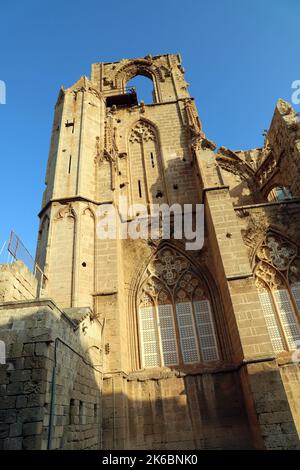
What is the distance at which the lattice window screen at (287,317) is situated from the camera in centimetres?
855

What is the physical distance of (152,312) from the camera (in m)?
9.56

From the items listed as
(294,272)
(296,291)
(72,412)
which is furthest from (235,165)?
(72,412)

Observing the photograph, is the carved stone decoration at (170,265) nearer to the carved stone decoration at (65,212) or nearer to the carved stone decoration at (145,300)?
the carved stone decoration at (145,300)

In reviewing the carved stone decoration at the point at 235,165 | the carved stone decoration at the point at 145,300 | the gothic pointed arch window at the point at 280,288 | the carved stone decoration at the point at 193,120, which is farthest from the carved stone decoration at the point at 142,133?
the carved stone decoration at the point at 145,300

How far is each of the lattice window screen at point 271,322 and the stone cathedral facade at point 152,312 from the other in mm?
32

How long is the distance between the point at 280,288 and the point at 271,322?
1181 mm

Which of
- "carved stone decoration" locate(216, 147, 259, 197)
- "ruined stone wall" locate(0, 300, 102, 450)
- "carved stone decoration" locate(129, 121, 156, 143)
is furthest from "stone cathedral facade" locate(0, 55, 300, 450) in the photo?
"carved stone decoration" locate(216, 147, 259, 197)

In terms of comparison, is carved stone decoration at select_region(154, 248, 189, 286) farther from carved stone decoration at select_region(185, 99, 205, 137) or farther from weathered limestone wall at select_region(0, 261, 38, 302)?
carved stone decoration at select_region(185, 99, 205, 137)

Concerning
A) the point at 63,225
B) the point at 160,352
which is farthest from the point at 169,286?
the point at 63,225

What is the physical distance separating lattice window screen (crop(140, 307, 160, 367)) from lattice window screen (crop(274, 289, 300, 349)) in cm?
390

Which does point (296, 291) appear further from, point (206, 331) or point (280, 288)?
point (206, 331)

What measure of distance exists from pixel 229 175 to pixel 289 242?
22.8 ft

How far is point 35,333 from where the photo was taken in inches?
183
